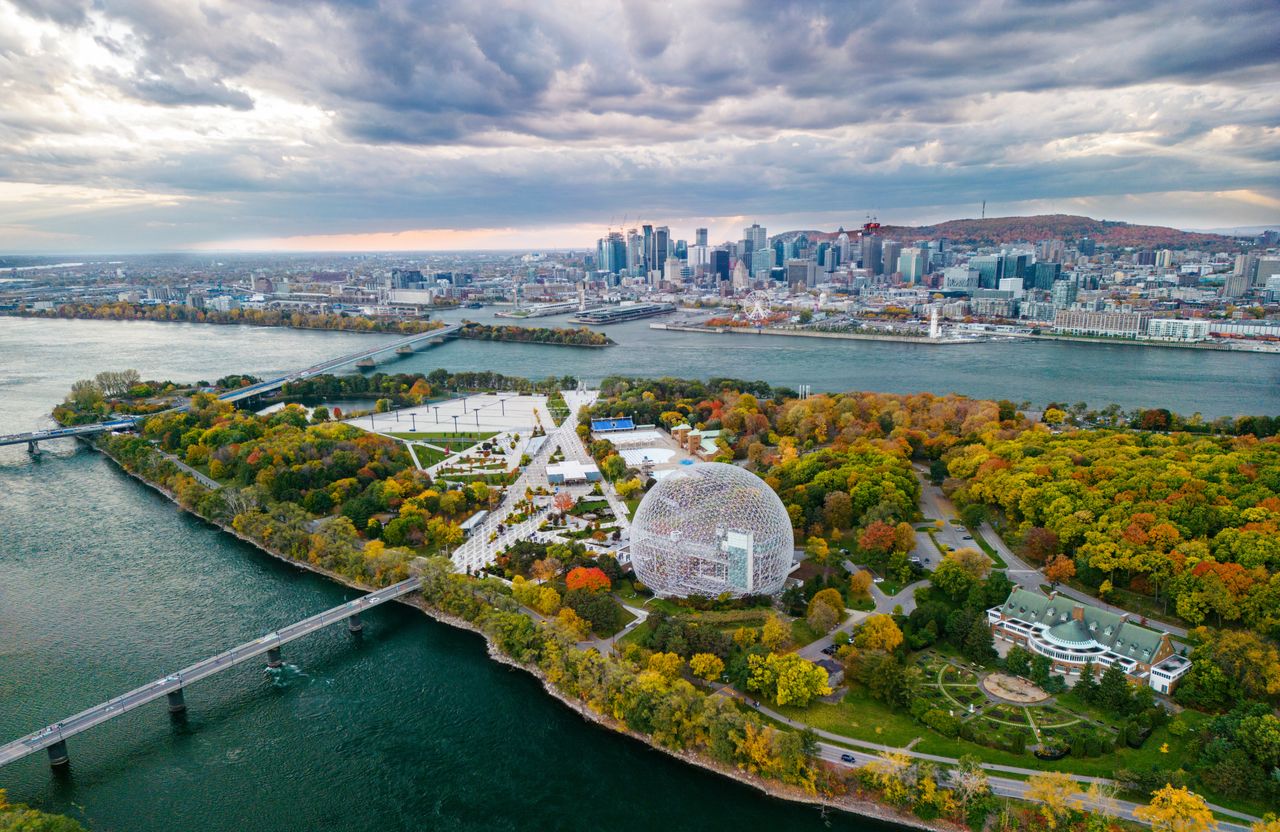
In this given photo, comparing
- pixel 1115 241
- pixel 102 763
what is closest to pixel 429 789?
pixel 102 763

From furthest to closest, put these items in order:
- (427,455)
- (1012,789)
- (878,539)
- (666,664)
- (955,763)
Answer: (427,455), (878,539), (666,664), (955,763), (1012,789)

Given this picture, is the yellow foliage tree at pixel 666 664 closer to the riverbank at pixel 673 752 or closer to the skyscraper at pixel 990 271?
the riverbank at pixel 673 752

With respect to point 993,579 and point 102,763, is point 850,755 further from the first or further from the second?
point 102,763

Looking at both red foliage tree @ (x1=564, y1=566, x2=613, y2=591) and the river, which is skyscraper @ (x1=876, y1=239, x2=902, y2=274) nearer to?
red foliage tree @ (x1=564, y1=566, x2=613, y2=591)

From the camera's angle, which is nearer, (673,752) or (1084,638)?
(673,752)

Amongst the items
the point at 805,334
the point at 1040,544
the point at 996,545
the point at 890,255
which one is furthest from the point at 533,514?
the point at 890,255

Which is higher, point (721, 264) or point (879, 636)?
point (721, 264)

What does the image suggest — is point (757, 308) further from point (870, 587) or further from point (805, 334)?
point (870, 587)
